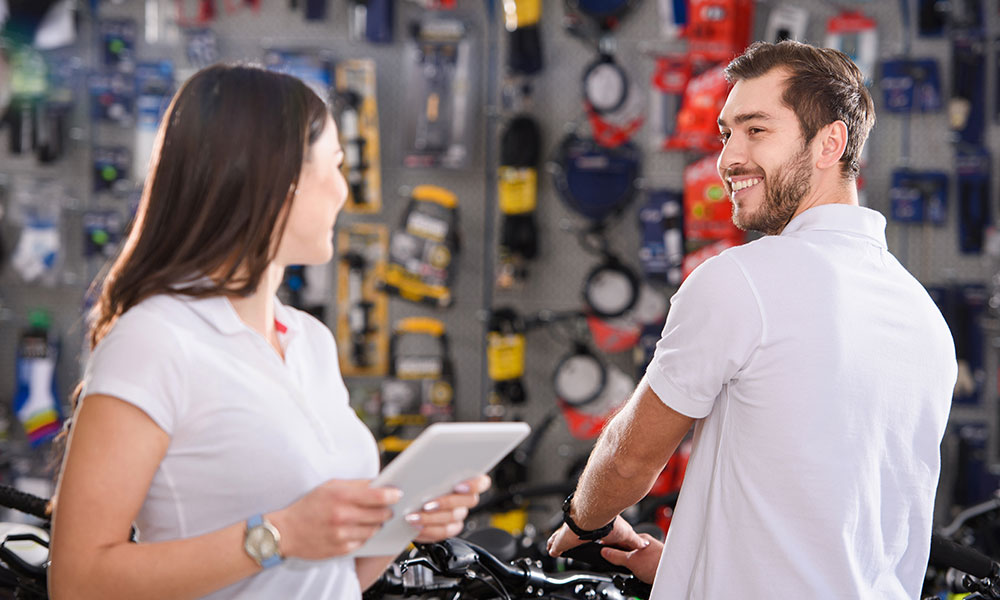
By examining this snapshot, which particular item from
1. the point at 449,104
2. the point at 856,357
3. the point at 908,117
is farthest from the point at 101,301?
the point at 908,117

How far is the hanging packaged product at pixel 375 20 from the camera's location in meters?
5.43

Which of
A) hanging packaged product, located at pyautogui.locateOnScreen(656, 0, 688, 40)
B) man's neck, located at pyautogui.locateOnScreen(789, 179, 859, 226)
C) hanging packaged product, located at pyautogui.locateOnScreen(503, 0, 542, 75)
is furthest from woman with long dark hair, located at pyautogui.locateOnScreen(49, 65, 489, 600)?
hanging packaged product, located at pyautogui.locateOnScreen(656, 0, 688, 40)

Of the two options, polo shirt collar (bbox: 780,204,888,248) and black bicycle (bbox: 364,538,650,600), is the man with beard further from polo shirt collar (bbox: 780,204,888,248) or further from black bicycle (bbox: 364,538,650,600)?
black bicycle (bbox: 364,538,650,600)

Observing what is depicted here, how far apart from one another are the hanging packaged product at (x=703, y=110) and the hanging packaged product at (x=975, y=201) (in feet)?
4.69

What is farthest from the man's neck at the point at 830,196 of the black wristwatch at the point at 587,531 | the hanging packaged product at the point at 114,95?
the hanging packaged product at the point at 114,95

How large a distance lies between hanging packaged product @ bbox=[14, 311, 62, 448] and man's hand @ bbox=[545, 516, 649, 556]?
4.54m

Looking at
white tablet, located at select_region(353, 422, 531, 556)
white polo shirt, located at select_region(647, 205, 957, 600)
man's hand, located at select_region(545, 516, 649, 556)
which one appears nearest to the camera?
white tablet, located at select_region(353, 422, 531, 556)

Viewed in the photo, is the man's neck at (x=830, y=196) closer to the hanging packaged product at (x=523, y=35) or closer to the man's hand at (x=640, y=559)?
the man's hand at (x=640, y=559)

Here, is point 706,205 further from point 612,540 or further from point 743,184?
point 612,540

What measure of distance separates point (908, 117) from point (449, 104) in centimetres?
271

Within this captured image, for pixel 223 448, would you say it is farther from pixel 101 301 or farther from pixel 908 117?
pixel 908 117

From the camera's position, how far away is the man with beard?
5.24 feet

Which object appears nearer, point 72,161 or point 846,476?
point 846,476

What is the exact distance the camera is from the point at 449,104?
545 cm
